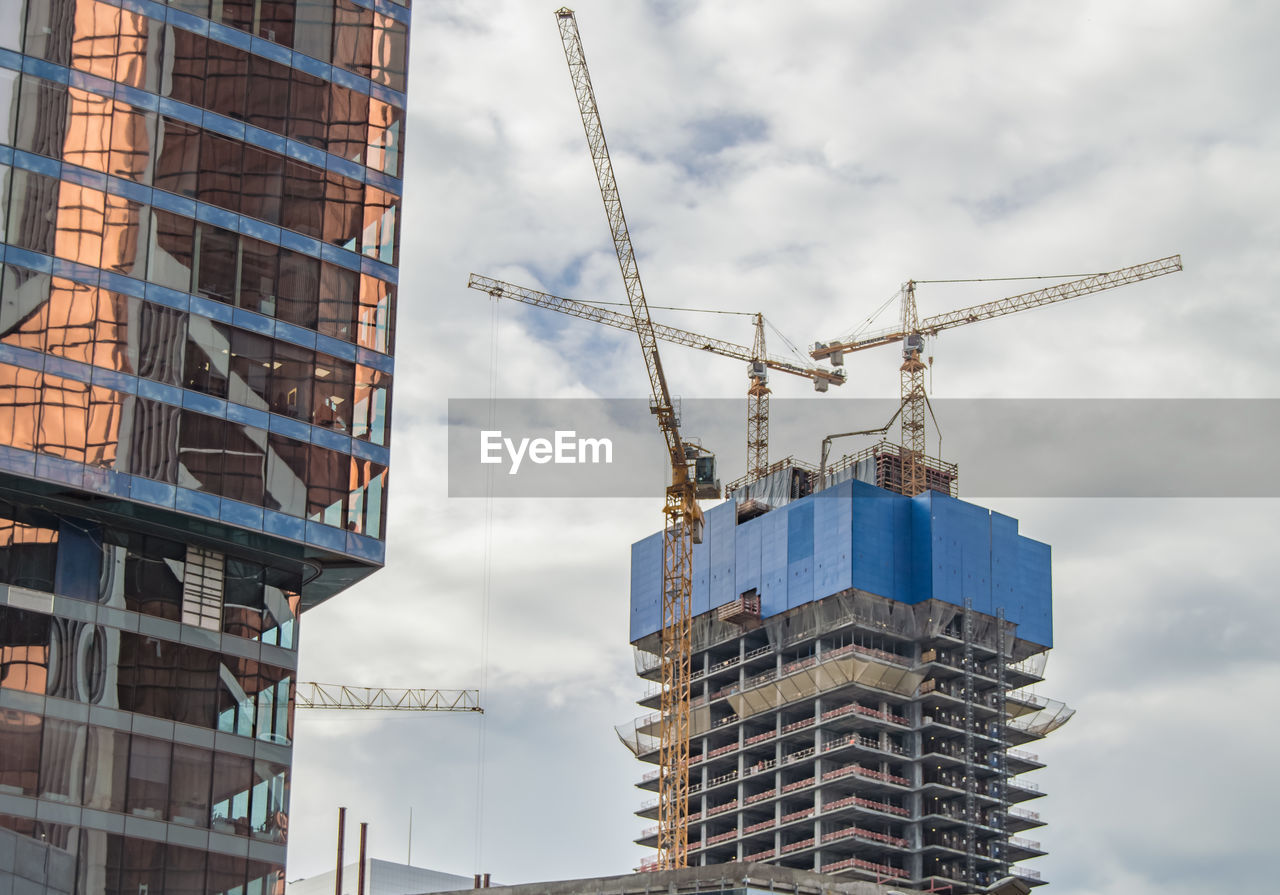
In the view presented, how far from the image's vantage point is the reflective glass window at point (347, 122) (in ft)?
338

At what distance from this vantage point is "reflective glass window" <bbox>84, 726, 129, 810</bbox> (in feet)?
294

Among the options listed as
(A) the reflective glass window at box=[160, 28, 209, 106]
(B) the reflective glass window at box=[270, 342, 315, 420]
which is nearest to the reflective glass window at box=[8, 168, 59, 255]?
(A) the reflective glass window at box=[160, 28, 209, 106]

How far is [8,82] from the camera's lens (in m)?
92.8

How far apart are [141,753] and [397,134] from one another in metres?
35.2

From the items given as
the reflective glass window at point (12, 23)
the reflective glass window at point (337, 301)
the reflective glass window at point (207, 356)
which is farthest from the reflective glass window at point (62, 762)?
the reflective glass window at point (12, 23)

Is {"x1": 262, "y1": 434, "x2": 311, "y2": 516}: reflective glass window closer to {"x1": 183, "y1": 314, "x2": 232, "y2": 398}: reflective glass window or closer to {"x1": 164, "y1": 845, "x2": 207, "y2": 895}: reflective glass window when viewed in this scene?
{"x1": 183, "y1": 314, "x2": 232, "y2": 398}: reflective glass window

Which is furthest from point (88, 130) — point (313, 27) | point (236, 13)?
point (313, 27)

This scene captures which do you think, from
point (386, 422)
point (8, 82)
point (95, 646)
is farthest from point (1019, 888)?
point (8, 82)

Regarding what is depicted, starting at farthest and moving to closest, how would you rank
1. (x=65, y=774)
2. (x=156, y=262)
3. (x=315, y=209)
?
(x=315, y=209), (x=156, y=262), (x=65, y=774)

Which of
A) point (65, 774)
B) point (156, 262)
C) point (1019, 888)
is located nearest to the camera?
A: point (65, 774)

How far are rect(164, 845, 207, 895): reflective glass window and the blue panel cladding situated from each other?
12.1 metres

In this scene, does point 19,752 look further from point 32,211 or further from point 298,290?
point 298,290

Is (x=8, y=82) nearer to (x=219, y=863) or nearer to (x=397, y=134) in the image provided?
(x=397, y=134)

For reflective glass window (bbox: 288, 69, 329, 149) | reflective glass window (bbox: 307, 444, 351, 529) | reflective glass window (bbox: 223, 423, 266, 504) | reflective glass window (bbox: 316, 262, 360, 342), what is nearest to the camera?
reflective glass window (bbox: 223, 423, 266, 504)
